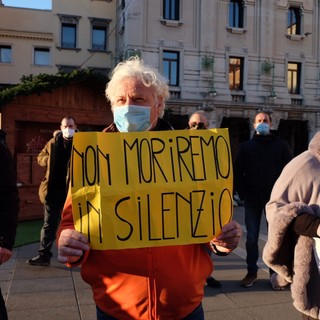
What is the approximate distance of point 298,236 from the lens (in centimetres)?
230

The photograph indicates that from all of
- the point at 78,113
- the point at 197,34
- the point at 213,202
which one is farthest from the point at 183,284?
the point at 197,34

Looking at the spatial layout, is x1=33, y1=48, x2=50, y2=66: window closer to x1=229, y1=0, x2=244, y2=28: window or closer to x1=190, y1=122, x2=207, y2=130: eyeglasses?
Result: x1=229, y1=0, x2=244, y2=28: window

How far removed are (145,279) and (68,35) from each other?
2798 centimetres

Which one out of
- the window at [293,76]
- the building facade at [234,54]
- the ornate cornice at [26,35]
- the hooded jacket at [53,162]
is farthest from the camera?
the ornate cornice at [26,35]

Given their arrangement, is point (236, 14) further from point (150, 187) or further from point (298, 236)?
point (150, 187)

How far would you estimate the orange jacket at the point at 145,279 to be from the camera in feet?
6.15

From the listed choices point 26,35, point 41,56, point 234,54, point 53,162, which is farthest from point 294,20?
point 53,162

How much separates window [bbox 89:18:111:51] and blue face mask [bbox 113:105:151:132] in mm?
26768

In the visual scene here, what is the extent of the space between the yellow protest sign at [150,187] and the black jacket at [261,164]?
125 inches

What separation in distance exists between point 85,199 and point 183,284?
0.64m

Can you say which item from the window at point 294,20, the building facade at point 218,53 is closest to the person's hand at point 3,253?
the building facade at point 218,53

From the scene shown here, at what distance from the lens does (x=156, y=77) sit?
2.05m

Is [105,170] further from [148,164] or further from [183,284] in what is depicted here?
[183,284]

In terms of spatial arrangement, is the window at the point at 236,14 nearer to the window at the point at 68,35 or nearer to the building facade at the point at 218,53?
the building facade at the point at 218,53
